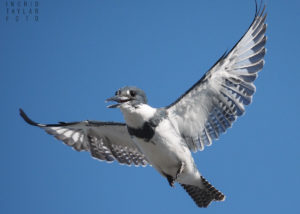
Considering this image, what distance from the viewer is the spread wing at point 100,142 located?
7.78 m

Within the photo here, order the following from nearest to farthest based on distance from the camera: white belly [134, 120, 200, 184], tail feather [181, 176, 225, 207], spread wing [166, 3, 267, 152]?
white belly [134, 120, 200, 184], spread wing [166, 3, 267, 152], tail feather [181, 176, 225, 207]

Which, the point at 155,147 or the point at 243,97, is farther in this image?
the point at 243,97

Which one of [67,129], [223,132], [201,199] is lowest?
[201,199]

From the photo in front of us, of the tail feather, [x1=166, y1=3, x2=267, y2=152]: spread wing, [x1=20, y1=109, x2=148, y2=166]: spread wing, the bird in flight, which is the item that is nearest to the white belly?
the bird in flight

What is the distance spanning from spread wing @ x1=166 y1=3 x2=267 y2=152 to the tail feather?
628mm

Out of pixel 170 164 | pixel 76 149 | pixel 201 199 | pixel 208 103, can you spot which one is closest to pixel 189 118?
pixel 208 103

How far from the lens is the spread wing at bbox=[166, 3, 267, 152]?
7.06 meters

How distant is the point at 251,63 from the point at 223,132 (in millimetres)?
1099

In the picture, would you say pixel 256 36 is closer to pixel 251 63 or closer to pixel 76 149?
pixel 251 63

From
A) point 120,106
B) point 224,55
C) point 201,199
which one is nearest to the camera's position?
point 120,106

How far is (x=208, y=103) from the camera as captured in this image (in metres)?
7.21

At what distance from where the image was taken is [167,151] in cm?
654

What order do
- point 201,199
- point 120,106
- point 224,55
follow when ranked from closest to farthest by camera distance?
point 120,106, point 224,55, point 201,199

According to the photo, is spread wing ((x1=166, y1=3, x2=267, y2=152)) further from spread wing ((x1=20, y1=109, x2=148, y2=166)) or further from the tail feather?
spread wing ((x1=20, y1=109, x2=148, y2=166))
